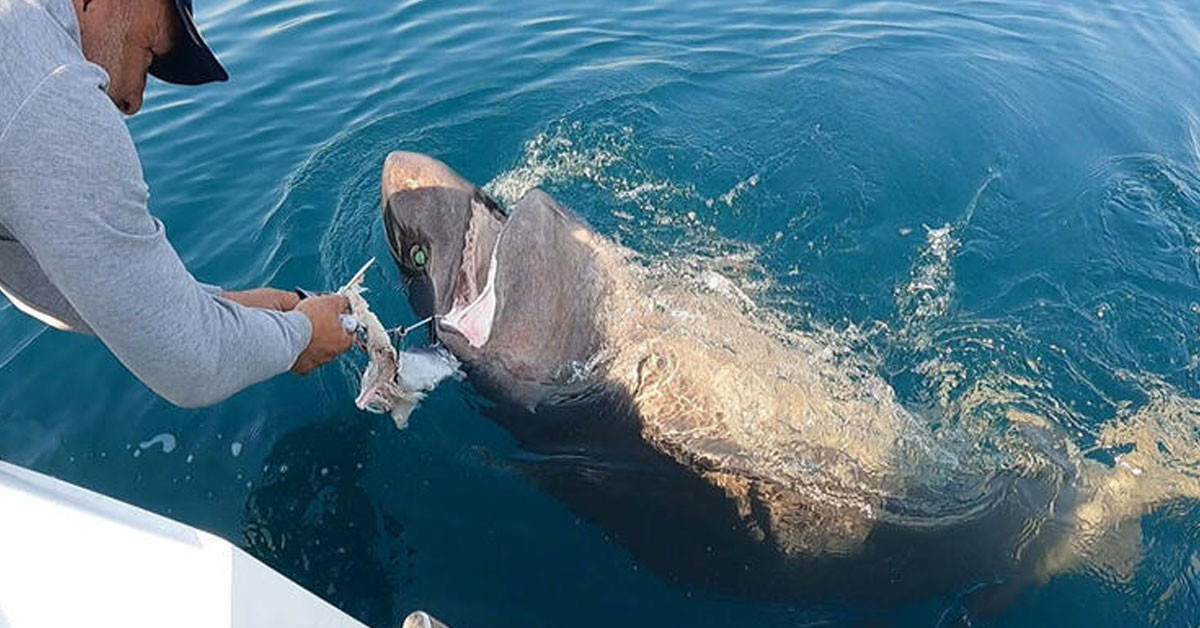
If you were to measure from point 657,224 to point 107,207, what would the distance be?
4467 mm

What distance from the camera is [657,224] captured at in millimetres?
6367

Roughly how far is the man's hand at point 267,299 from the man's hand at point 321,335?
0.63ft

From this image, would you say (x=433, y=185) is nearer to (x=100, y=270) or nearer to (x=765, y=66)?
(x=100, y=270)

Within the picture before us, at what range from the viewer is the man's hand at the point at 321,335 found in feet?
11.0

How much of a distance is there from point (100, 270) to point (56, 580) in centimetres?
80

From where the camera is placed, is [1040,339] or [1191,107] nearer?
[1040,339]

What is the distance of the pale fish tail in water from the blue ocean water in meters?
0.42

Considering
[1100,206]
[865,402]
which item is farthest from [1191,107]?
[865,402]

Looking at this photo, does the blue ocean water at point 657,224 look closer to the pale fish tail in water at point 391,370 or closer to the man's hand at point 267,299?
the pale fish tail in water at point 391,370

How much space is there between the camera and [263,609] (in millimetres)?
2203

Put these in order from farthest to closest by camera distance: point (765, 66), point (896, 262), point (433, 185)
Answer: point (765, 66)
point (896, 262)
point (433, 185)

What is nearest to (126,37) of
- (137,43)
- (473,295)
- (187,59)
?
(137,43)

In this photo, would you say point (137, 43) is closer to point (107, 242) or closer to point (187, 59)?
point (187, 59)

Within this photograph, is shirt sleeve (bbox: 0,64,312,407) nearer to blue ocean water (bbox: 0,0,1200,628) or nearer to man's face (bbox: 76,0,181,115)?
man's face (bbox: 76,0,181,115)
